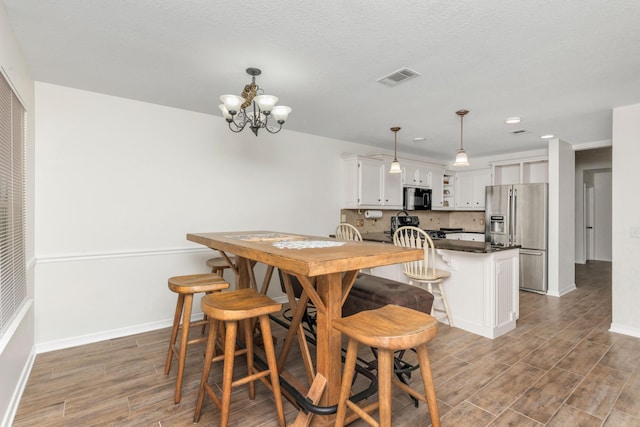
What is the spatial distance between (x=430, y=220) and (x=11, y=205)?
625 centimetres

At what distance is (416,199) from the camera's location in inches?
223

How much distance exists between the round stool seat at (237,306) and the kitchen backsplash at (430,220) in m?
3.15

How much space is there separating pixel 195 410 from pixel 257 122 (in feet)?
6.35

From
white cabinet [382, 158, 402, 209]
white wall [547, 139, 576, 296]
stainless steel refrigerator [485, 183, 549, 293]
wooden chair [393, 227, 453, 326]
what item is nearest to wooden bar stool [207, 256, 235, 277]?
wooden chair [393, 227, 453, 326]

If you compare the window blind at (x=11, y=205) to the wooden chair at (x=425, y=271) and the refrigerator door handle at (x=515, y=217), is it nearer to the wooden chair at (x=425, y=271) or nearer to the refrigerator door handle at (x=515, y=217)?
the wooden chair at (x=425, y=271)

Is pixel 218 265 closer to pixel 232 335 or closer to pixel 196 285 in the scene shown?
pixel 196 285

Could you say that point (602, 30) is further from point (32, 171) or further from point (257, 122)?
point (32, 171)

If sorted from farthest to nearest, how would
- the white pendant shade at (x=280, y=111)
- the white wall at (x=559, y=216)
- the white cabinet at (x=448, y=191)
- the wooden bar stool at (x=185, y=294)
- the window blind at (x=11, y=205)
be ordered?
the white cabinet at (x=448, y=191)
the white wall at (x=559, y=216)
the white pendant shade at (x=280, y=111)
the wooden bar stool at (x=185, y=294)
the window blind at (x=11, y=205)

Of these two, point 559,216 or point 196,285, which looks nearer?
point 196,285

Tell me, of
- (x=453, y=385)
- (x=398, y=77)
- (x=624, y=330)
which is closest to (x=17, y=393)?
(x=453, y=385)

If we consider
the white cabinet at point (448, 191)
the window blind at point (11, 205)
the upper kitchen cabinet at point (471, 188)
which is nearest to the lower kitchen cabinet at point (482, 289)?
the upper kitchen cabinet at point (471, 188)

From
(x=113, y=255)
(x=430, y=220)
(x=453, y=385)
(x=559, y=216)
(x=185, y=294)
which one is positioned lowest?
(x=453, y=385)

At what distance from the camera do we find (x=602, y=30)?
6.11ft

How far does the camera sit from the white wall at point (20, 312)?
177 cm
